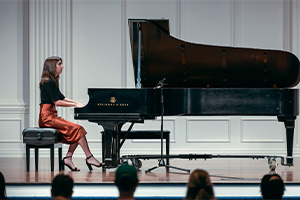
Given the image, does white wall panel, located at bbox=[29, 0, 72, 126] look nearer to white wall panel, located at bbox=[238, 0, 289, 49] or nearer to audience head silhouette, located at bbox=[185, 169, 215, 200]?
white wall panel, located at bbox=[238, 0, 289, 49]

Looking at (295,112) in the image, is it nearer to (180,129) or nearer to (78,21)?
(180,129)

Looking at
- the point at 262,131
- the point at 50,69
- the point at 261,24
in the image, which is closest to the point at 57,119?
the point at 50,69

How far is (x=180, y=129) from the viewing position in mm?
7910

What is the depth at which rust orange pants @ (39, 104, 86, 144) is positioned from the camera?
5.67 meters

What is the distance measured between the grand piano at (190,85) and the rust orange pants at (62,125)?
1.23 ft

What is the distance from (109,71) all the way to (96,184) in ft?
11.5

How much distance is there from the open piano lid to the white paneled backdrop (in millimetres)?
2075

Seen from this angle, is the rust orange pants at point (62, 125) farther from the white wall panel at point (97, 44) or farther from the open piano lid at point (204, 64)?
the white wall panel at point (97, 44)

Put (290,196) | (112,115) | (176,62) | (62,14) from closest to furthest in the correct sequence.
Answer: (290,196)
(112,115)
(176,62)
(62,14)

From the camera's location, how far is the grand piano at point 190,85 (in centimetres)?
531

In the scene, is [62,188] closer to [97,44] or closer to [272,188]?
[272,188]

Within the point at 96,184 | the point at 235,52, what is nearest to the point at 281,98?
the point at 235,52

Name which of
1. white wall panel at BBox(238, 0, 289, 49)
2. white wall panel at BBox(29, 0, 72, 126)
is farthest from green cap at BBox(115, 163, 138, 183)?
white wall panel at BBox(238, 0, 289, 49)

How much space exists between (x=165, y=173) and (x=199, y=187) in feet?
9.81
